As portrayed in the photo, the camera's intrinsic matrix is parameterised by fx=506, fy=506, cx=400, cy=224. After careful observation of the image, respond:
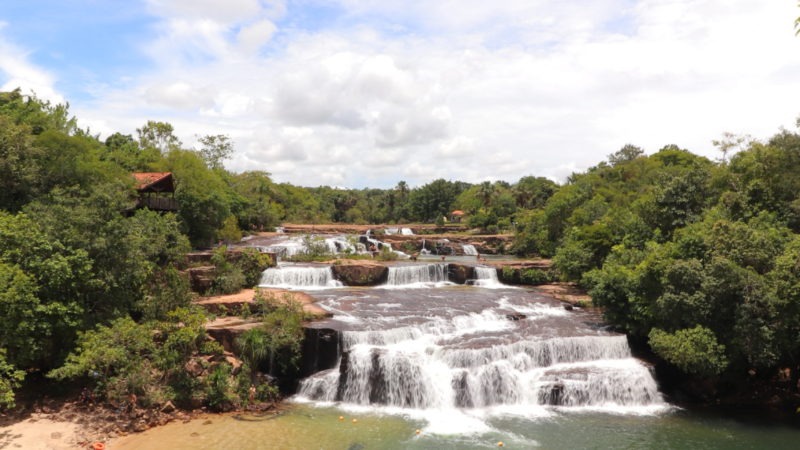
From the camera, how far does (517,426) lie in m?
13.3

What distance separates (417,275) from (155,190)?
14.0m

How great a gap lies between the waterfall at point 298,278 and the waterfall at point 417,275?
9.68 ft

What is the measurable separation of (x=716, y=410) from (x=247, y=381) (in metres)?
13.7

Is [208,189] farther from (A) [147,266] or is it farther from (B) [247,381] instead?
(B) [247,381]

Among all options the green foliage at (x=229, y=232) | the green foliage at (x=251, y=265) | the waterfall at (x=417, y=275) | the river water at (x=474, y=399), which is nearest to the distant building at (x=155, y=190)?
the green foliage at (x=251, y=265)

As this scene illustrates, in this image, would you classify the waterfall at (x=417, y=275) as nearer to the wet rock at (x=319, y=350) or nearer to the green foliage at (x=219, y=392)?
the wet rock at (x=319, y=350)

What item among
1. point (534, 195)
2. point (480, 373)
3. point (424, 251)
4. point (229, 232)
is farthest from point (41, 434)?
point (534, 195)

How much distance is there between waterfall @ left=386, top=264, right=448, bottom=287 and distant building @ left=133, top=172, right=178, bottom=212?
11.8m

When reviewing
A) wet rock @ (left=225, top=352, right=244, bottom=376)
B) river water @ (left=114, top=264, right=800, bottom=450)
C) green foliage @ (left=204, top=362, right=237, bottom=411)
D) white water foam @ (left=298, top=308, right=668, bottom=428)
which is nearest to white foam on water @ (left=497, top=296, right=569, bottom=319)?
river water @ (left=114, top=264, right=800, bottom=450)

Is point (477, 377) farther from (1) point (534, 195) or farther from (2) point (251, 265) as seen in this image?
(1) point (534, 195)

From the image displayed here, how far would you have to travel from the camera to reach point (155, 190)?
25047 millimetres

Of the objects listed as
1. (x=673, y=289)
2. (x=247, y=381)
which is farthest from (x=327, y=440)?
(x=673, y=289)

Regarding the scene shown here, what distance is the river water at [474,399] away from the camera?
12.4 meters

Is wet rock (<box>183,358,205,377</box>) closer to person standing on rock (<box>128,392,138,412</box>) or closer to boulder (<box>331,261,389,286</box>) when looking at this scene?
person standing on rock (<box>128,392,138,412</box>)
